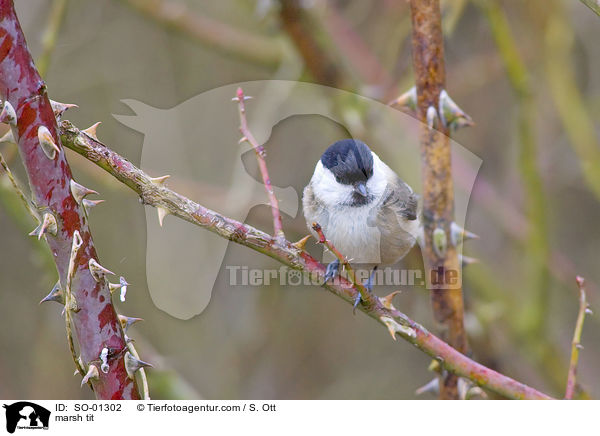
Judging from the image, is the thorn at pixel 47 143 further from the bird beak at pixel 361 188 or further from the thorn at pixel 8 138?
the bird beak at pixel 361 188

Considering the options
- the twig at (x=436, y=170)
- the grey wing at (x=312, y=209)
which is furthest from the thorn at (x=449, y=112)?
the grey wing at (x=312, y=209)

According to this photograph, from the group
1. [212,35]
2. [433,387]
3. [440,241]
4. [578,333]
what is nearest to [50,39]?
[212,35]

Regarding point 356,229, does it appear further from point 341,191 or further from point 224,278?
point 224,278

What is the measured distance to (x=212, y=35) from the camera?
2.71m

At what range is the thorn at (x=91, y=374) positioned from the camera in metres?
1.03

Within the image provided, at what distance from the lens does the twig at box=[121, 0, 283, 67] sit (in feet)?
8.80

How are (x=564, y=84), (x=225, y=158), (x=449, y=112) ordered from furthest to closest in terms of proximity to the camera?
1. (x=225, y=158)
2. (x=564, y=84)
3. (x=449, y=112)

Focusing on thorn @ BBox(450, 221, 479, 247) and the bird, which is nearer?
thorn @ BBox(450, 221, 479, 247)

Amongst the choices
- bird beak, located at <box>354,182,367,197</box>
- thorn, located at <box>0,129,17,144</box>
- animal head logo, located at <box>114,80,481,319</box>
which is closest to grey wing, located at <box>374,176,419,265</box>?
bird beak, located at <box>354,182,367,197</box>

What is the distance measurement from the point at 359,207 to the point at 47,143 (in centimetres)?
110

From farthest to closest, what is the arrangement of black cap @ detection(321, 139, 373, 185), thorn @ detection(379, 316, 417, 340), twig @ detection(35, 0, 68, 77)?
twig @ detection(35, 0, 68, 77) < black cap @ detection(321, 139, 373, 185) < thorn @ detection(379, 316, 417, 340)

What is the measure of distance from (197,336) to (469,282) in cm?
125

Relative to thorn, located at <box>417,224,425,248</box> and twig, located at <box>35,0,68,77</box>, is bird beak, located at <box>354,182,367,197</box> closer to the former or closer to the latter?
thorn, located at <box>417,224,425,248</box>

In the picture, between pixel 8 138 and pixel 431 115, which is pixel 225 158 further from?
pixel 8 138
